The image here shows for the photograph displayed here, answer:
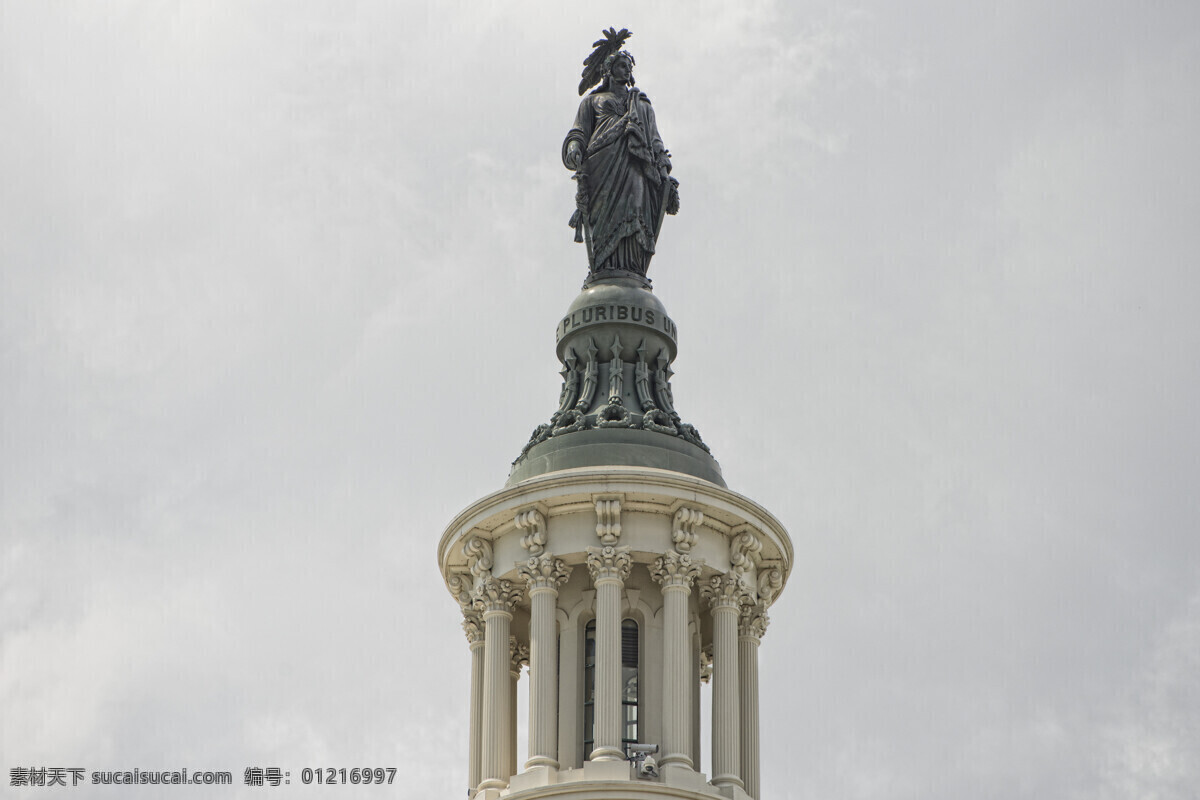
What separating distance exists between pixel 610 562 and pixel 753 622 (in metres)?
3.64

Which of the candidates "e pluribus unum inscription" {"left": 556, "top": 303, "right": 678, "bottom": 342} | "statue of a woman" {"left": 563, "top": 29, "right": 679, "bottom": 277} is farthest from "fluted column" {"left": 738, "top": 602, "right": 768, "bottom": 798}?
"statue of a woman" {"left": 563, "top": 29, "right": 679, "bottom": 277}

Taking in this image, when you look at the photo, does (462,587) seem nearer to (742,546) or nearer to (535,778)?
(535,778)

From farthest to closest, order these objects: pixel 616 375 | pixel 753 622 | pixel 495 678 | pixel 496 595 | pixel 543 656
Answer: pixel 616 375 → pixel 753 622 → pixel 496 595 → pixel 495 678 → pixel 543 656

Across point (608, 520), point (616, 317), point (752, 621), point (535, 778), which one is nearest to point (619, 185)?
point (616, 317)

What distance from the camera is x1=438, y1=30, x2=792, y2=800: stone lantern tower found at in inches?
1738

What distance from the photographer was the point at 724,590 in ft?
151

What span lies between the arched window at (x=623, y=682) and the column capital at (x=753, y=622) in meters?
2.26

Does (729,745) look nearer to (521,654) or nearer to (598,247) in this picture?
(521,654)

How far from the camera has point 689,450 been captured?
47.4 meters

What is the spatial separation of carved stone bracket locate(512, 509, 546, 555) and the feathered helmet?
11844mm

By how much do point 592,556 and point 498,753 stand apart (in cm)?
415

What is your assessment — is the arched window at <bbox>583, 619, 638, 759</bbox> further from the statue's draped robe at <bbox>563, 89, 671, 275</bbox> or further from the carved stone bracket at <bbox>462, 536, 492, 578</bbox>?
the statue's draped robe at <bbox>563, 89, 671, 275</bbox>

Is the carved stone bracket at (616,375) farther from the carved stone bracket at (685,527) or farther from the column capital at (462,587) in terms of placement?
the column capital at (462,587)

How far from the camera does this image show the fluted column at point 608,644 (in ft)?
143
